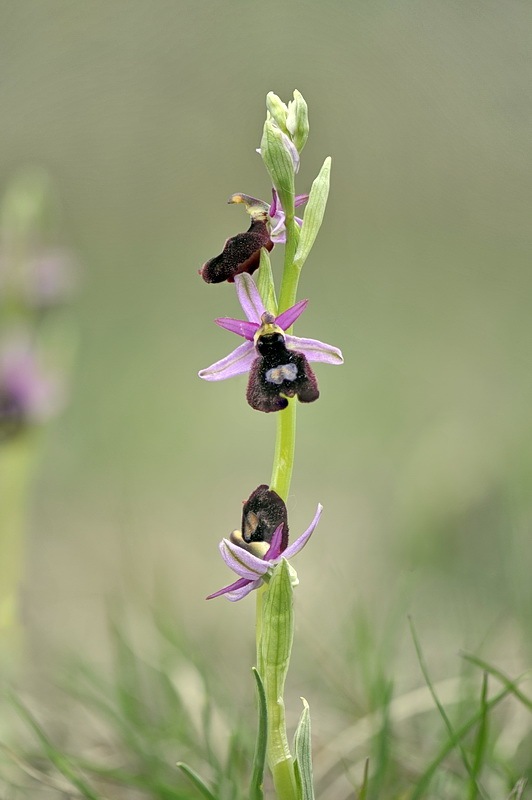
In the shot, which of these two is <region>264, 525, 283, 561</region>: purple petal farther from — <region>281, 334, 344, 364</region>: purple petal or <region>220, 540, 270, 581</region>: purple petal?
<region>281, 334, 344, 364</region>: purple petal

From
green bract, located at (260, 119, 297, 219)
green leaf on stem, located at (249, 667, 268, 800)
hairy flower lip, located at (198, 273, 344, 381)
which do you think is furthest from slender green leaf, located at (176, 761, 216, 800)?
green bract, located at (260, 119, 297, 219)

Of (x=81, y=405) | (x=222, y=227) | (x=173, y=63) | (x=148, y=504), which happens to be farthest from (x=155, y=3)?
(x=148, y=504)

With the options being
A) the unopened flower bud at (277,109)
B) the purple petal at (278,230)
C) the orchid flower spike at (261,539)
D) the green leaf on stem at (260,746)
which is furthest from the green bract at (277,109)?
the green leaf on stem at (260,746)

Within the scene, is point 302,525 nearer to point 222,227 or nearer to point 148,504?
point 148,504

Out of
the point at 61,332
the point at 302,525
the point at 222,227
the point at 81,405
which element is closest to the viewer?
the point at 61,332

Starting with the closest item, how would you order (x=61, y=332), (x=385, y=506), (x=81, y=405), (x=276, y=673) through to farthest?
(x=276, y=673), (x=61, y=332), (x=385, y=506), (x=81, y=405)

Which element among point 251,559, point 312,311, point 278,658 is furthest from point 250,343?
point 312,311

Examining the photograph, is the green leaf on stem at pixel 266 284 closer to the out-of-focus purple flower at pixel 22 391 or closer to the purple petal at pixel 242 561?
the purple petal at pixel 242 561
